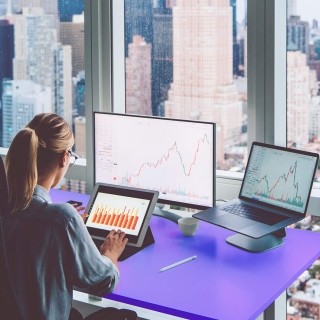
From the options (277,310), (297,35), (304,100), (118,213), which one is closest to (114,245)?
(118,213)

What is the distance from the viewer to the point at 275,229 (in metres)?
2.71

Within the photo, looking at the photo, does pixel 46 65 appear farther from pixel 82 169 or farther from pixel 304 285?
pixel 304 285

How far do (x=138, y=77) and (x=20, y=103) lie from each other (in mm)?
768

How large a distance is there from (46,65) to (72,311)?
5.63ft

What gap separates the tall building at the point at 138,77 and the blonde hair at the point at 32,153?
1192 mm

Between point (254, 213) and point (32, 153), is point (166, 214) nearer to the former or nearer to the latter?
point (254, 213)

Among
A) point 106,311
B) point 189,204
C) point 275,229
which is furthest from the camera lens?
point 189,204

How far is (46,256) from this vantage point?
2211 mm

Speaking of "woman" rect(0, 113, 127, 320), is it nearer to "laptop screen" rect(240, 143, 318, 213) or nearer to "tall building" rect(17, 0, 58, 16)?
"laptop screen" rect(240, 143, 318, 213)

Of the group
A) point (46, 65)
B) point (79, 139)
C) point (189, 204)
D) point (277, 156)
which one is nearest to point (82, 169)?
point (79, 139)

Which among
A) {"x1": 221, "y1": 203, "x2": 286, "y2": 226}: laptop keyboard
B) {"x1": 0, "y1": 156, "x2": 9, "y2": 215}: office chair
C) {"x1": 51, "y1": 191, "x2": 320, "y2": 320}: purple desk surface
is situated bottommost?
{"x1": 51, "y1": 191, "x2": 320, "y2": 320}: purple desk surface

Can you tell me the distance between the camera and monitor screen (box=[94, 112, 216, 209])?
2.93 meters

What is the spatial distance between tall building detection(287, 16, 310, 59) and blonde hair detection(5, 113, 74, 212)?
115cm

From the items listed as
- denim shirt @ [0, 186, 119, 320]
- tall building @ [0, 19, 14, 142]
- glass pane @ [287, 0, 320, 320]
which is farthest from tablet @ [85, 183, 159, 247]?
tall building @ [0, 19, 14, 142]
